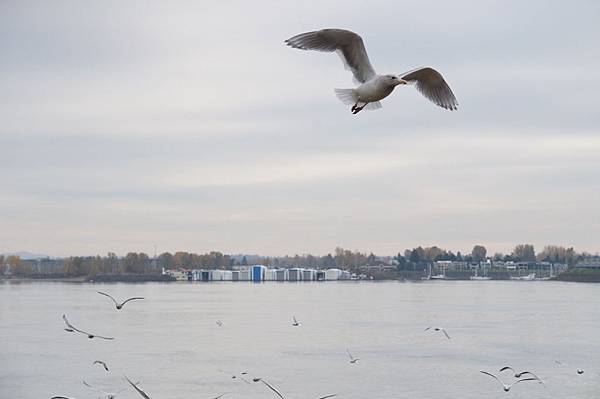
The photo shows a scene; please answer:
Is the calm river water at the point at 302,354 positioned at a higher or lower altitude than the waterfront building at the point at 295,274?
lower

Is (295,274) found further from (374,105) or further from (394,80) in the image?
(394,80)

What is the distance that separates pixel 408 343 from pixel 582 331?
810cm

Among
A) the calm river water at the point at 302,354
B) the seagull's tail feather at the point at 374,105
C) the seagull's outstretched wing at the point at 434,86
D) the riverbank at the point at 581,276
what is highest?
the riverbank at the point at 581,276

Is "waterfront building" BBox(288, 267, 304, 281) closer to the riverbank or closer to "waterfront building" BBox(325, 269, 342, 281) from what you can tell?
"waterfront building" BBox(325, 269, 342, 281)

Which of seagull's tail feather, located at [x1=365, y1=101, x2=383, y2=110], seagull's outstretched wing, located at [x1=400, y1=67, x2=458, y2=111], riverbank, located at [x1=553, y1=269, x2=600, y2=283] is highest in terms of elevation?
riverbank, located at [x1=553, y1=269, x2=600, y2=283]

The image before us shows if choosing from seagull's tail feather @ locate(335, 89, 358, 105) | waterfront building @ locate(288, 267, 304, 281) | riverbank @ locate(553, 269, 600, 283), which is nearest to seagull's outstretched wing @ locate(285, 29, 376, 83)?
seagull's tail feather @ locate(335, 89, 358, 105)

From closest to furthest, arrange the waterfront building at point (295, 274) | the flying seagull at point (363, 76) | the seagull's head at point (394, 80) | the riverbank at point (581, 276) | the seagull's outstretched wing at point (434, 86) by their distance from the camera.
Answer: the seagull's head at point (394, 80) → the flying seagull at point (363, 76) → the seagull's outstretched wing at point (434, 86) → the riverbank at point (581, 276) → the waterfront building at point (295, 274)

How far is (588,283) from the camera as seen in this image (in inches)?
4446

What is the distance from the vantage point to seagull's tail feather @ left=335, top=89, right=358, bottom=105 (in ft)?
21.7

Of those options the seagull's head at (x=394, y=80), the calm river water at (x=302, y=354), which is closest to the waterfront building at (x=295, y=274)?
the calm river water at (x=302, y=354)

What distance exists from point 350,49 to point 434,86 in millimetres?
856

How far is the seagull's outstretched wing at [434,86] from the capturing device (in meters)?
7.23

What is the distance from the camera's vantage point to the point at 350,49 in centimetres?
677

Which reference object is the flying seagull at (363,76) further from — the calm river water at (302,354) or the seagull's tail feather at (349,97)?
the calm river water at (302,354)
